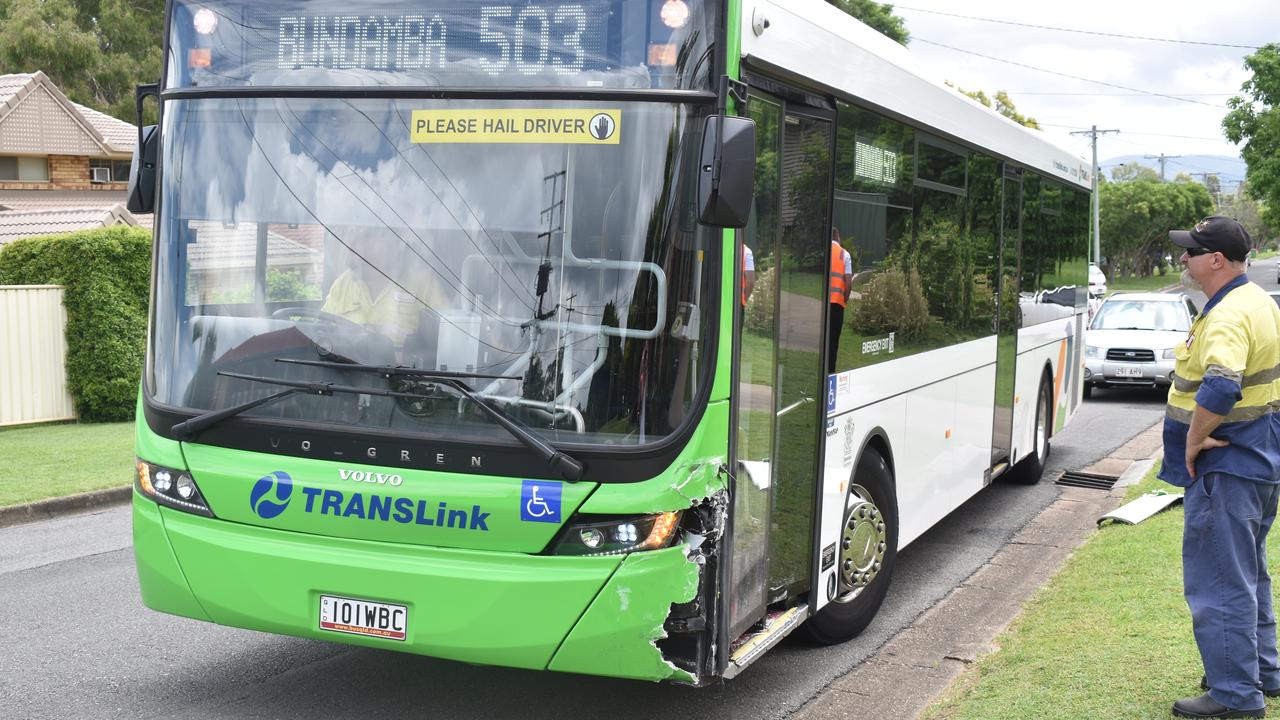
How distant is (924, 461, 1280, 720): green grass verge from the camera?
5.25 m

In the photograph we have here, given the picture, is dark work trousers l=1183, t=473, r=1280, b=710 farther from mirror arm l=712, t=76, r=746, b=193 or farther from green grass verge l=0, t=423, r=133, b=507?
green grass verge l=0, t=423, r=133, b=507

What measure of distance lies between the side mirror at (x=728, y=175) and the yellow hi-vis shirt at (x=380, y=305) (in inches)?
43.5

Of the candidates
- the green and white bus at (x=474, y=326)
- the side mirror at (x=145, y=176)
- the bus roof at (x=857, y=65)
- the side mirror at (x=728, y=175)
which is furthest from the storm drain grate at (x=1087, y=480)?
the side mirror at (x=145, y=176)

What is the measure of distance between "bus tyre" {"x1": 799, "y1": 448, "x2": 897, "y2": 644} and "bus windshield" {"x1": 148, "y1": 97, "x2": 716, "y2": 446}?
215 centimetres

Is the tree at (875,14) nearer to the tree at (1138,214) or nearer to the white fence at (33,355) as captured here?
the white fence at (33,355)

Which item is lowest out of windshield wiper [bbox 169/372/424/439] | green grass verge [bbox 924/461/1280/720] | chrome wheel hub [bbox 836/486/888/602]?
green grass verge [bbox 924/461/1280/720]

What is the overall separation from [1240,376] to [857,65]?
241cm

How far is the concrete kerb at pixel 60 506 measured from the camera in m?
9.80

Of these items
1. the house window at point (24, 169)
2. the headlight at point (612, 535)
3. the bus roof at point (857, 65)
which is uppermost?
the house window at point (24, 169)

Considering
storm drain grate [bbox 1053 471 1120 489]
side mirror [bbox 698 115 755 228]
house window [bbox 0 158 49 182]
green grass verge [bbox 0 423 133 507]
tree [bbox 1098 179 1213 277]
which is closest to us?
side mirror [bbox 698 115 755 228]

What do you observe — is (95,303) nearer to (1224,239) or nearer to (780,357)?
(780,357)

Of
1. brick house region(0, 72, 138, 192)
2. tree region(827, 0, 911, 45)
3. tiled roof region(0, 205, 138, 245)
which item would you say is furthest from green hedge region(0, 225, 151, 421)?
tree region(827, 0, 911, 45)

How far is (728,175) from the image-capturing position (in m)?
4.34

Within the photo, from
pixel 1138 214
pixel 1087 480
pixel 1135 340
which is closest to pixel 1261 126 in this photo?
pixel 1135 340
